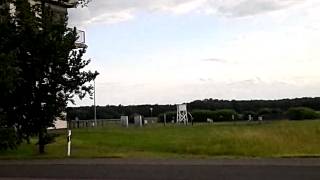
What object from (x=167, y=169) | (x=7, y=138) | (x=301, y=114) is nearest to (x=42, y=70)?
(x=7, y=138)

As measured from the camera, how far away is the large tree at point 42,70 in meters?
27.0

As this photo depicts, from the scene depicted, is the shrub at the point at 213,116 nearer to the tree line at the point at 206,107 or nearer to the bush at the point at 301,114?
the bush at the point at 301,114

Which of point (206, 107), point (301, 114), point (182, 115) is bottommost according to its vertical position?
point (301, 114)

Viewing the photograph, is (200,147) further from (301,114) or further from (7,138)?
(301,114)

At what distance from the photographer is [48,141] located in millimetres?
28422

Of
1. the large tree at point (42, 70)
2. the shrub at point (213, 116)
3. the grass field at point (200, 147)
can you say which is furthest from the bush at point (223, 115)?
the large tree at point (42, 70)

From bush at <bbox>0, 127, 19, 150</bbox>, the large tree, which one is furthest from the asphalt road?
the large tree

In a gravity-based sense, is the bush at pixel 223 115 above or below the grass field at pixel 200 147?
above

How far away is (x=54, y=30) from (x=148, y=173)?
463 inches

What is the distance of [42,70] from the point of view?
2709cm

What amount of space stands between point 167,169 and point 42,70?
10.5m

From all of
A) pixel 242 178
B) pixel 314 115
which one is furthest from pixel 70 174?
pixel 314 115

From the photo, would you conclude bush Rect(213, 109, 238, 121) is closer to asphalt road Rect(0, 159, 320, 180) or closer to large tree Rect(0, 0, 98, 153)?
large tree Rect(0, 0, 98, 153)

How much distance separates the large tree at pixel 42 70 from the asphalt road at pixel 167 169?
517 cm
